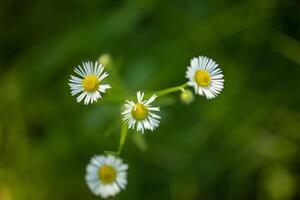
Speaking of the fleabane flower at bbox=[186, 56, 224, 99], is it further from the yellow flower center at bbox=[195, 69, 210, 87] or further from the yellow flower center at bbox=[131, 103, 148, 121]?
the yellow flower center at bbox=[131, 103, 148, 121]

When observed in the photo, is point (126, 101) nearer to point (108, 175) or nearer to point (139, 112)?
point (139, 112)

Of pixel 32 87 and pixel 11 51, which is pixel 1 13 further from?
pixel 32 87

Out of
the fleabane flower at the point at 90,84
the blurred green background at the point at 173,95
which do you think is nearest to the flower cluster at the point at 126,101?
the fleabane flower at the point at 90,84

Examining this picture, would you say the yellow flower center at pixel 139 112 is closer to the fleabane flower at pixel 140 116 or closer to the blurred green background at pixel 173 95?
the fleabane flower at pixel 140 116

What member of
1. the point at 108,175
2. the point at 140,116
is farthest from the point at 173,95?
the point at 140,116

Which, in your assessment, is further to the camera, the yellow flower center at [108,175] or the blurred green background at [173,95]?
the blurred green background at [173,95]

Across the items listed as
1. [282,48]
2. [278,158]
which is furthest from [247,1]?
[278,158]
